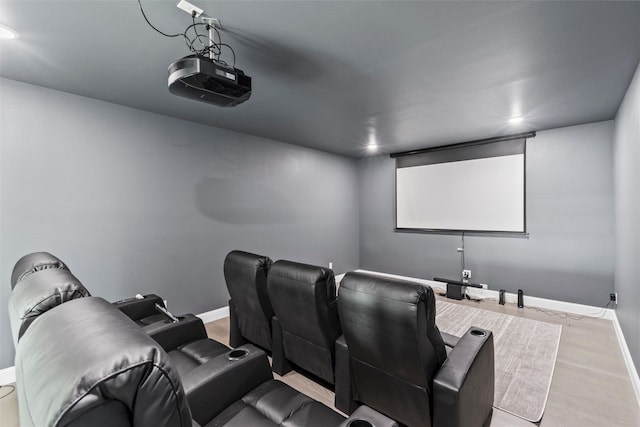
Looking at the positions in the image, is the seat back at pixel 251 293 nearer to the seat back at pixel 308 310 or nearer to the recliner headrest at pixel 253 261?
the recliner headrest at pixel 253 261

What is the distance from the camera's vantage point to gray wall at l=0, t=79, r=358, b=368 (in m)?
2.57

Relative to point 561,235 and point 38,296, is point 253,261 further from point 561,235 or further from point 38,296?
point 561,235

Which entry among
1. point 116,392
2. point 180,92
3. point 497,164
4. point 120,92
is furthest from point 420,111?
point 116,392

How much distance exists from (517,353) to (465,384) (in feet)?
6.32

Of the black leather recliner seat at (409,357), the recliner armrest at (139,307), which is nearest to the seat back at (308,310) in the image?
the black leather recliner seat at (409,357)

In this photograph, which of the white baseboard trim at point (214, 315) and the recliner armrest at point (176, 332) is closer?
the recliner armrest at point (176, 332)

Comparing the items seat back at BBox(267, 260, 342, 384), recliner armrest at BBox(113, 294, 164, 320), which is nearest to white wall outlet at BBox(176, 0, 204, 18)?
seat back at BBox(267, 260, 342, 384)

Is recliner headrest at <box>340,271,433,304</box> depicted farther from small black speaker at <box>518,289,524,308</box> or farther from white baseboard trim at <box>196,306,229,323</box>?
small black speaker at <box>518,289,524,308</box>

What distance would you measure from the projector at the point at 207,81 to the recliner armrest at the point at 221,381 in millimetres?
1576

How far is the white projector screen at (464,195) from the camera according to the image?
4.42 meters

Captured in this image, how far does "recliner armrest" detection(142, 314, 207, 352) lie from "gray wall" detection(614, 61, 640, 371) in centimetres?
343

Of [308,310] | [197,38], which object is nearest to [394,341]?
[308,310]

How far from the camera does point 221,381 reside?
1.44 meters

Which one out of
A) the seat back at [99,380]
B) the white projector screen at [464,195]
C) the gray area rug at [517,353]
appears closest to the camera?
the seat back at [99,380]
